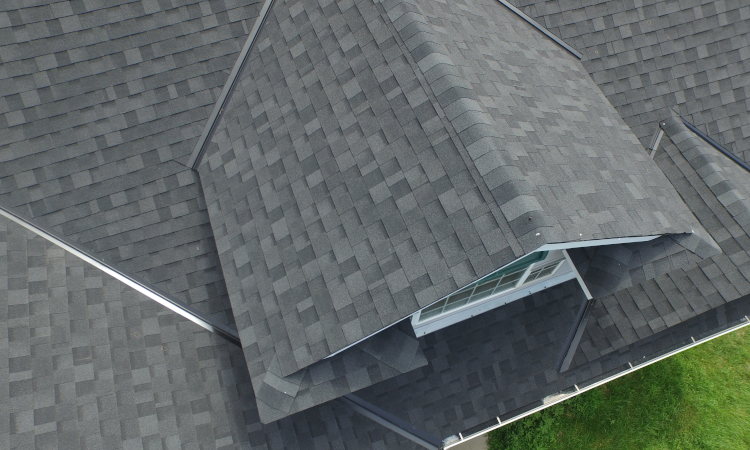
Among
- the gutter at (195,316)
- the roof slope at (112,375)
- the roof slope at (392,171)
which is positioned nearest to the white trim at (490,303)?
the gutter at (195,316)

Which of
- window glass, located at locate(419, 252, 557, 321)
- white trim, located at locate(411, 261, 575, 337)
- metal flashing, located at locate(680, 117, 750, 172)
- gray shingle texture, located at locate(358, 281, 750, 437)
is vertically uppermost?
metal flashing, located at locate(680, 117, 750, 172)

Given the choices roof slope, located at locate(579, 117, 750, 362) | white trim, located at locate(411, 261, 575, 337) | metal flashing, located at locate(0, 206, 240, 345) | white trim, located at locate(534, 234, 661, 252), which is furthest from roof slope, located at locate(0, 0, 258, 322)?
roof slope, located at locate(579, 117, 750, 362)

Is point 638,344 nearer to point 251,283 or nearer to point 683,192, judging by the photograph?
point 683,192

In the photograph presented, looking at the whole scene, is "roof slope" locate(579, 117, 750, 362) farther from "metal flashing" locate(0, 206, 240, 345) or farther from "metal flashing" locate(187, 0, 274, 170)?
"metal flashing" locate(187, 0, 274, 170)

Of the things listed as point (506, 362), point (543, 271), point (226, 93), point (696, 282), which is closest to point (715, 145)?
point (696, 282)

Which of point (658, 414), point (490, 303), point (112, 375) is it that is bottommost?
point (658, 414)

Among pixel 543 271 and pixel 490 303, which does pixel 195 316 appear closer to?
pixel 490 303
